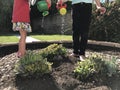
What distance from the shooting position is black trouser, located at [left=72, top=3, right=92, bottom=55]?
6.74 m

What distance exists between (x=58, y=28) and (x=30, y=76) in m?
11.2

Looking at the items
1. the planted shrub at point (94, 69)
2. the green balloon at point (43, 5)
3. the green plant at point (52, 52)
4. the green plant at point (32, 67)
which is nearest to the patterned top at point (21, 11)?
the green balloon at point (43, 5)

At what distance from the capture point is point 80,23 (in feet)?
22.3


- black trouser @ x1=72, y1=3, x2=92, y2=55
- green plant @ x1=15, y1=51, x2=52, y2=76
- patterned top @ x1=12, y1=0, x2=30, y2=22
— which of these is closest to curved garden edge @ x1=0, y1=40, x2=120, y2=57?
black trouser @ x1=72, y1=3, x2=92, y2=55

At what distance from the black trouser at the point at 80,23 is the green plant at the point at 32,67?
1.15 metres

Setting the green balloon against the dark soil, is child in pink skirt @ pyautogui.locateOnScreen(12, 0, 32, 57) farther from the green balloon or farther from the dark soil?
the dark soil

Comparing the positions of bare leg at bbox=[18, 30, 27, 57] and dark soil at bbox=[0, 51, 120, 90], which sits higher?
bare leg at bbox=[18, 30, 27, 57]

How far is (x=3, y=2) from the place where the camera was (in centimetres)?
1855

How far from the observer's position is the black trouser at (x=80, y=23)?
6738 millimetres

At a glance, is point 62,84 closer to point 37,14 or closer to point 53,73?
point 53,73

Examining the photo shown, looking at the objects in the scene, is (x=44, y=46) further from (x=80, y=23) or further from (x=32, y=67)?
(x=32, y=67)

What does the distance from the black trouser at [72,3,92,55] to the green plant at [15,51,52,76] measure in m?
1.15

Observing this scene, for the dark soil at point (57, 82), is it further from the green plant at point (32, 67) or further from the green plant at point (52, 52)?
the green plant at point (52, 52)

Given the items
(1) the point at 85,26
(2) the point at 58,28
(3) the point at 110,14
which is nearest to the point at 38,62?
(1) the point at 85,26
